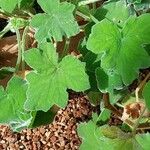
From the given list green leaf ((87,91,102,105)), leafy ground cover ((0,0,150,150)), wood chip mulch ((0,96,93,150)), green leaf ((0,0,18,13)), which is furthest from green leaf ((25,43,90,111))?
wood chip mulch ((0,96,93,150))

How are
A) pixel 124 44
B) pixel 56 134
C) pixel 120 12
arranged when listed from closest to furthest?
pixel 124 44
pixel 120 12
pixel 56 134

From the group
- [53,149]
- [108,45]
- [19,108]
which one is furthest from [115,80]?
[53,149]

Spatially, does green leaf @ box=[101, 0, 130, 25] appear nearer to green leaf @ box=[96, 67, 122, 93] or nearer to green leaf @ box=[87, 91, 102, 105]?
green leaf @ box=[96, 67, 122, 93]

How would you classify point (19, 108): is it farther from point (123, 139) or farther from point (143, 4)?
point (143, 4)

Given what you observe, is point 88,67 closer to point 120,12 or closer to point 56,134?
point 120,12

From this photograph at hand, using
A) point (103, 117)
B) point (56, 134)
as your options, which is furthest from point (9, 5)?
point (56, 134)

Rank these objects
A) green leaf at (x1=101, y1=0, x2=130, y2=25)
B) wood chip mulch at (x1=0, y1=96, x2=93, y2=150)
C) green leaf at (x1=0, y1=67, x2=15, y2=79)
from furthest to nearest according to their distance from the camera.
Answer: wood chip mulch at (x1=0, y1=96, x2=93, y2=150), green leaf at (x1=0, y1=67, x2=15, y2=79), green leaf at (x1=101, y1=0, x2=130, y2=25)

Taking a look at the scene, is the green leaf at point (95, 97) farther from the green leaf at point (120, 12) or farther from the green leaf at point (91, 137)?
the green leaf at point (120, 12)

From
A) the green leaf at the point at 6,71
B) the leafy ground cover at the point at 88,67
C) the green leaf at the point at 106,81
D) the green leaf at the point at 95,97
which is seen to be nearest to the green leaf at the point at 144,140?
the leafy ground cover at the point at 88,67
